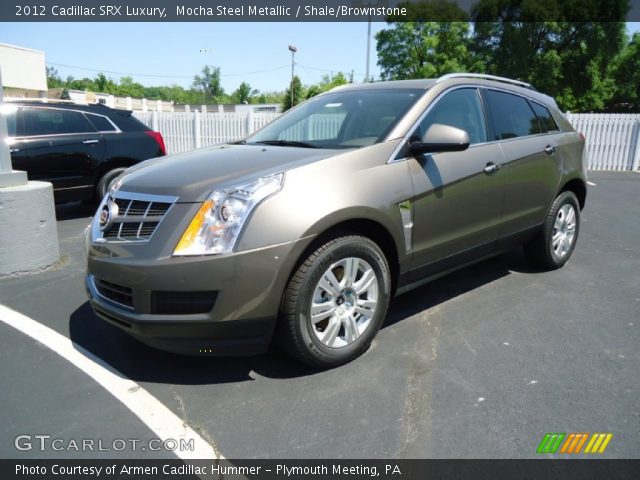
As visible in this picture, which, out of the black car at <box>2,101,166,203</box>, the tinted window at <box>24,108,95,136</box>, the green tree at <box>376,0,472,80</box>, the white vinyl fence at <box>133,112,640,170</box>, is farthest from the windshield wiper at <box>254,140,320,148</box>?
the green tree at <box>376,0,472,80</box>

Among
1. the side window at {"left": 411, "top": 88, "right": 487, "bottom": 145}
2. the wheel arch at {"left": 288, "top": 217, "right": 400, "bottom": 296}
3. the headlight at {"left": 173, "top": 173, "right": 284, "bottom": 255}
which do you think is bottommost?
the wheel arch at {"left": 288, "top": 217, "right": 400, "bottom": 296}

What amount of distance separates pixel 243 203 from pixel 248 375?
3.47ft

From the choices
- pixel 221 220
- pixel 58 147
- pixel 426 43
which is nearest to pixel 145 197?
pixel 221 220

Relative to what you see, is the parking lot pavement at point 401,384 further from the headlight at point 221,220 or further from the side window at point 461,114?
the side window at point 461,114

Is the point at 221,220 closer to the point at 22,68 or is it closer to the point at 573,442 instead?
the point at 573,442

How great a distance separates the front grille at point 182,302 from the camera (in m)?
2.57

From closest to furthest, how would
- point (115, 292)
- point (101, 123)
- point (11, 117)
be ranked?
1. point (115, 292)
2. point (11, 117)
3. point (101, 123)

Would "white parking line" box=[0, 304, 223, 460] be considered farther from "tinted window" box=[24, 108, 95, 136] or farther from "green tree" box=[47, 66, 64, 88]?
"green tree" box=[47, 66, 64, 88]

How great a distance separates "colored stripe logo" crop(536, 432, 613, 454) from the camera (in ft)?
7.51

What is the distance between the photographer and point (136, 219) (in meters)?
2.78

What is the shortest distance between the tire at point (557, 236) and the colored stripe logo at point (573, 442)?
101 inches

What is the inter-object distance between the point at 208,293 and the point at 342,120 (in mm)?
1937

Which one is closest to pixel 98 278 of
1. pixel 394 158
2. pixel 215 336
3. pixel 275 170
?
pixel 215 336

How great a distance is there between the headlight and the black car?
17.4 ft
